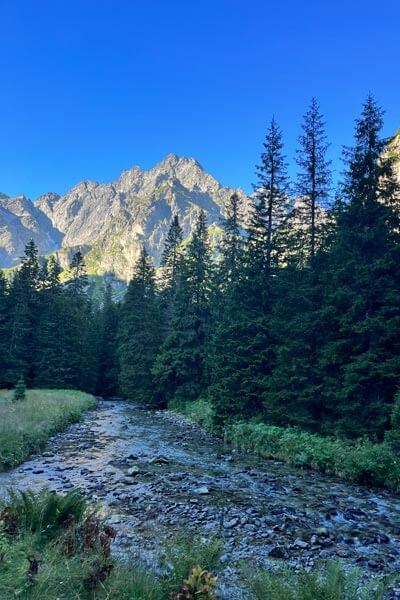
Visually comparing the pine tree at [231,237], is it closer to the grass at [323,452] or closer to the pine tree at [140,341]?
the pine tree at [140,341]

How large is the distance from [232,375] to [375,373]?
30.7 ft

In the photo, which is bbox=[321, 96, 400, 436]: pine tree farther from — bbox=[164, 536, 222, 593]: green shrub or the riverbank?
bbox=[164, 536, 222, 593]: green shrub

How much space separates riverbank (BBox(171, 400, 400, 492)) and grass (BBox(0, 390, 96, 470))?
9.30 metres

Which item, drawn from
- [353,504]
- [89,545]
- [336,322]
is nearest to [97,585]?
[89,545]

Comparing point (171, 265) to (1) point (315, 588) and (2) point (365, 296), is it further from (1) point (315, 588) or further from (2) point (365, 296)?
(1) point (315, 588)

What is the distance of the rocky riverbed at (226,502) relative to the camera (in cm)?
805

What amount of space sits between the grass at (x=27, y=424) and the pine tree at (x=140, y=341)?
47.3 feet

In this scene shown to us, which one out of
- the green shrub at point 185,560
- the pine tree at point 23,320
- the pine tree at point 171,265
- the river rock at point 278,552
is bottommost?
the river rock at point 278,552

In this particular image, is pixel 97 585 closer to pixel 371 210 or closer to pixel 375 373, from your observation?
pixel 375 373

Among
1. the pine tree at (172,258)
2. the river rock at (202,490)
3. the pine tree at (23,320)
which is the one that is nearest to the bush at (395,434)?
the river rock at (202,490)

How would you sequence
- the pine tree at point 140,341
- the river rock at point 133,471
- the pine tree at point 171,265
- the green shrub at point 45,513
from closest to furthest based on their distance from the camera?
the green shrub at point 45,513, the river rock at point 133,471, the pine tree at point 140,341, the pine tree at point 171,265

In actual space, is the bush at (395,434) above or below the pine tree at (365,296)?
below

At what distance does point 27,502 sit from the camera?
7215 millimetres

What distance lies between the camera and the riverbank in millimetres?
13289
